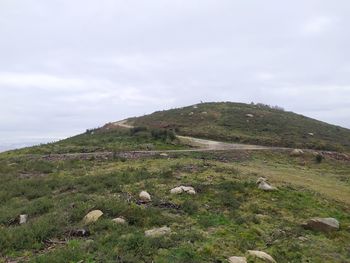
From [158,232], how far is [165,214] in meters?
1.93

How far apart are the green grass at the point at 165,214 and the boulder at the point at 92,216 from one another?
17 centimetres

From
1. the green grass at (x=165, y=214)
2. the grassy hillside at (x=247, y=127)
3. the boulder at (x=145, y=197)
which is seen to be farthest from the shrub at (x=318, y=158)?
the boulder at (x=145, y=197)

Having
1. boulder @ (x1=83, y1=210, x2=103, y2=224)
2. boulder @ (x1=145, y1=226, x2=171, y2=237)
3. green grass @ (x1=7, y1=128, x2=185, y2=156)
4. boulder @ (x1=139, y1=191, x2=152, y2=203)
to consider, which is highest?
green grass @ (x1=7, y1=128, x2=185, y2=156)

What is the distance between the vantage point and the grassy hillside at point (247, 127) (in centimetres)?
4122

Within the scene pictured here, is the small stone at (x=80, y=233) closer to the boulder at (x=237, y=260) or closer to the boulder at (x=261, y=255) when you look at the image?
the boulder at (x=237, y=260)

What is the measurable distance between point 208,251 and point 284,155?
2418 centimetres

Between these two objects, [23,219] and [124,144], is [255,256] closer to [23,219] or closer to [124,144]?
[23,219]

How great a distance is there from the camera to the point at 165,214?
12656mm

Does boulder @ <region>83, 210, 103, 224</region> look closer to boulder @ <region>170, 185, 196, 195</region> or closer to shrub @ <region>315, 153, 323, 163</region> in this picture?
→ boulder @ <region>170, 185, 196, 195</region>

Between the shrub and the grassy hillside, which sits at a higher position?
the grassy hillside

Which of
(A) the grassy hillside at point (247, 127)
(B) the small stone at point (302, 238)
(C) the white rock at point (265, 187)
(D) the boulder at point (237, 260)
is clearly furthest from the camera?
(A) the grassy hillside at point (247, 127)

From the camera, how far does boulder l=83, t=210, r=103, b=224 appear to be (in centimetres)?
1138

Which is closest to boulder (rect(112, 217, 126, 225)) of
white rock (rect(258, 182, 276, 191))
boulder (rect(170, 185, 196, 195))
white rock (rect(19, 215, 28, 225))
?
white rock (rect(19, 215, 28, 225))

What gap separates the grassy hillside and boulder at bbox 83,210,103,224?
3005 cm
